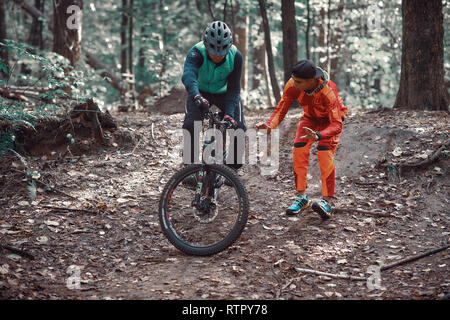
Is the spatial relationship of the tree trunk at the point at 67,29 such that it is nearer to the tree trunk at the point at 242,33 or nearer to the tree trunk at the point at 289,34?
the tree trunk at the point at 289,34

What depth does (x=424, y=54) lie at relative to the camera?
305 inches

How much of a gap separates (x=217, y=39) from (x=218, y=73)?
0.48 meters

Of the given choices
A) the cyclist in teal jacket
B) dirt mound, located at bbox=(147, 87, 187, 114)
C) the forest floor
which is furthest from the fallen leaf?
dirt mound, located at bbox=(147, 87, 187, 114)

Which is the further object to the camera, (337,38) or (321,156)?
(337,38)

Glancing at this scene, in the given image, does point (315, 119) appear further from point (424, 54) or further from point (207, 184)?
point (424, 54)

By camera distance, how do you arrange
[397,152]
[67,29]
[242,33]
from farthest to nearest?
1. [242,33]
2. [67,29]
3. [397,152]

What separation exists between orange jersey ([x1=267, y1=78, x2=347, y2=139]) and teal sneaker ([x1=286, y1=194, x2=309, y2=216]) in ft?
3.27

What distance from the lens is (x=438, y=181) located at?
564cm

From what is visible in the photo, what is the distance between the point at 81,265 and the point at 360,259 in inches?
113

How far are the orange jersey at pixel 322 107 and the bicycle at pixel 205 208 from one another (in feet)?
2.93

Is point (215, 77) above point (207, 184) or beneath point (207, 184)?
above

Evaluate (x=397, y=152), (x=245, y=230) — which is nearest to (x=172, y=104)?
(x=397, y=152)

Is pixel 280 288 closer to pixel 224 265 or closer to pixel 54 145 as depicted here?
pixel 224 265

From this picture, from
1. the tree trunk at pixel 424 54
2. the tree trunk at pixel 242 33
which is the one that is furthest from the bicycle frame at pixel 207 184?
the tree trunk at pixel 242 33
